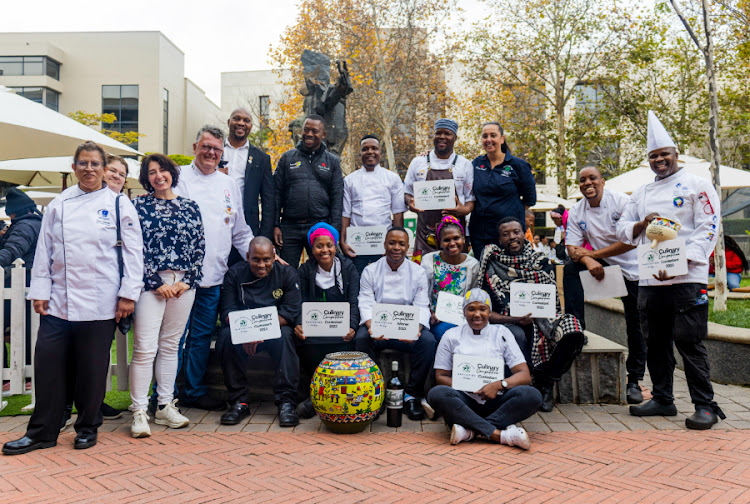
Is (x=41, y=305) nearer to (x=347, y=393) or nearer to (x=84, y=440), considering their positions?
(x=84, y=440)

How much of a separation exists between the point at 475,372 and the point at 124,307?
2771mm

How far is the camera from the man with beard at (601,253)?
18.4ft

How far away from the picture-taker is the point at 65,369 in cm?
450

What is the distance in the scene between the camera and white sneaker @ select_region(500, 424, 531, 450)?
14.2 feet

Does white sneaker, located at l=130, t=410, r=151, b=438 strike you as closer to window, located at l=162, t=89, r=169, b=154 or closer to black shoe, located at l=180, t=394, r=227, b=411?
black shoe, located at l=180, t=394, r=227, b=411

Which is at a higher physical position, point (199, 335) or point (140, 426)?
point (199, 335)

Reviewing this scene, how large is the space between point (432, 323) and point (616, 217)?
6.69 ft

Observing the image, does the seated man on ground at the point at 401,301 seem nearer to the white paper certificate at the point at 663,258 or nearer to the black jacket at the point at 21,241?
the white paper certificate at the point at 663,258

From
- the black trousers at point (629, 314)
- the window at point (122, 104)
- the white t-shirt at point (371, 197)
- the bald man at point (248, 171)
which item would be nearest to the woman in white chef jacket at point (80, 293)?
the bald man at point (248, 171)

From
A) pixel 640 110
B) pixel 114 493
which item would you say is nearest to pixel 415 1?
pixel 640 110

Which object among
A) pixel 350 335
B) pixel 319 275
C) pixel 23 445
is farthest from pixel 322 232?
pixel 23 445

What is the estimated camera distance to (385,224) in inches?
249

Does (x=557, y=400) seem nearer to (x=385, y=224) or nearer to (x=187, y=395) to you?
(x=385, y=224)

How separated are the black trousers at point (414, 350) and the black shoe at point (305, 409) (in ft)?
2.18
